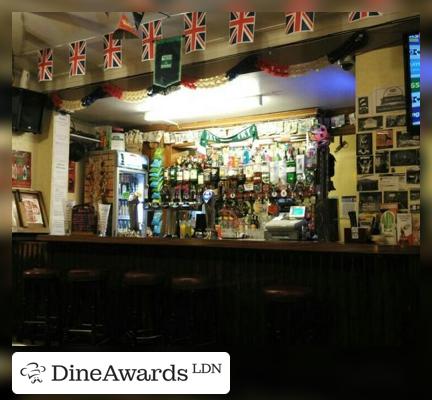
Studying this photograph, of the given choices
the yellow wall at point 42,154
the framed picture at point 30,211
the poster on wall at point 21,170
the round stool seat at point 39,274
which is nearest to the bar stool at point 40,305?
the round stool seat at point 39,274

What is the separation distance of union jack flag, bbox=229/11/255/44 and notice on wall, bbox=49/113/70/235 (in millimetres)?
3378

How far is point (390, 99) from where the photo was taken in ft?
14.4

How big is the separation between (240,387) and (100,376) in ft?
3.31

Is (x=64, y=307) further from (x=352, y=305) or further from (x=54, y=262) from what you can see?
(x=352, y=305)

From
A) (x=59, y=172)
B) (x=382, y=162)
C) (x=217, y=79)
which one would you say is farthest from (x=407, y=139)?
(x=59, y=172)

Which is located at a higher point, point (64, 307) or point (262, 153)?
point (262, 153)

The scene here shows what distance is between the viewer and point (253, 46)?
16.8 ft

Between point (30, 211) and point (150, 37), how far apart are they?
297 centimetres

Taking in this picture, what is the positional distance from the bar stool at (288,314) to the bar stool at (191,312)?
2.09 feet

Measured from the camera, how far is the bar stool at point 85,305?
4.53m

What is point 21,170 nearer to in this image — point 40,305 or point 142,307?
point 40,305

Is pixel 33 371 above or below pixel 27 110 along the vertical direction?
below

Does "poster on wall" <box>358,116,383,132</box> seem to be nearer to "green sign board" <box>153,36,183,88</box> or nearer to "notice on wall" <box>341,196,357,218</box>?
"green sign board" <box>153,36,183,88</box>

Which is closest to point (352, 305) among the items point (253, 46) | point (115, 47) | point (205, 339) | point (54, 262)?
point (205, 339)
